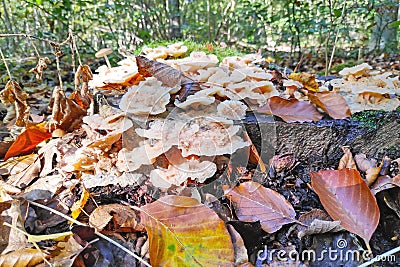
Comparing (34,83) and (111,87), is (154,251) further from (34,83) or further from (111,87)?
(34,83)

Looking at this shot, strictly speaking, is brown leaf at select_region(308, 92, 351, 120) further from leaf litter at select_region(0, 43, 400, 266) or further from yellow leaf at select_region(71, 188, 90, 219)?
yellow leaf at select_region(71, 188, 90, 219)

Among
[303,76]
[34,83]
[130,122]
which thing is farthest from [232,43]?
[130,122]

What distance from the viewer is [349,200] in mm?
1581

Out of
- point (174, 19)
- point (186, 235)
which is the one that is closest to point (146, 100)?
point (186, 235)

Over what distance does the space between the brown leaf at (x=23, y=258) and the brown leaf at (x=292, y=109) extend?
4.44 feet

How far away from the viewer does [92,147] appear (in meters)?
1.83

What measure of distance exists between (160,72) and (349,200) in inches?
47.5

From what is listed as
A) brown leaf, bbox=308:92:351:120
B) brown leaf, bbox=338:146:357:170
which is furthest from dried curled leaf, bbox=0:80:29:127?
brown leaf, bbox=338:146:357:170

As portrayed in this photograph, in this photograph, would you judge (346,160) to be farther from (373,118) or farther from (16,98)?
(16,98)

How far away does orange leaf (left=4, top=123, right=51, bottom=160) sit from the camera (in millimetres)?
2299

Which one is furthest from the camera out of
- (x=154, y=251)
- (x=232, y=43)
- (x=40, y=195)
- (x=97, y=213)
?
(x=232, y=43)

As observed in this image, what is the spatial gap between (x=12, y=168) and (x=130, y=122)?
1026mm

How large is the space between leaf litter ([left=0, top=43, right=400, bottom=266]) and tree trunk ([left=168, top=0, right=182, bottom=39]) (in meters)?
5.90

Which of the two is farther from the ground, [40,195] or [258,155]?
[258,155]
